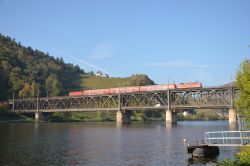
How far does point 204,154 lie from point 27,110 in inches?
6601

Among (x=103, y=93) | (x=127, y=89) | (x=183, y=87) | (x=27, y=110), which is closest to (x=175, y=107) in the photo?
(x=183, y=87)

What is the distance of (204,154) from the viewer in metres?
46.2

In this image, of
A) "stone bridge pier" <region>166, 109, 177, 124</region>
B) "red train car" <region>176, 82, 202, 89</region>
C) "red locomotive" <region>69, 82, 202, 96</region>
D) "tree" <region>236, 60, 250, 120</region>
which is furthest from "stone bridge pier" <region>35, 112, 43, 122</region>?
"tree" <region>236, 60, 250, 120</region>

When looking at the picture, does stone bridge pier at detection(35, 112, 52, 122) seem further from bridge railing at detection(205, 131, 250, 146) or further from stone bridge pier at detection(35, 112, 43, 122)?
bridge railing at detection(205, 131, 250, 146)

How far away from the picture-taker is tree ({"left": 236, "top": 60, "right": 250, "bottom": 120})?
3259 centimetres

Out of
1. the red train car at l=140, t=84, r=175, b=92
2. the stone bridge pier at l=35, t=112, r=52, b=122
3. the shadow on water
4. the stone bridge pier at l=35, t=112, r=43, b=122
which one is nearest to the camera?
the shadow on water

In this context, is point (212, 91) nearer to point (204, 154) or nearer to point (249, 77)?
point (204, 154)

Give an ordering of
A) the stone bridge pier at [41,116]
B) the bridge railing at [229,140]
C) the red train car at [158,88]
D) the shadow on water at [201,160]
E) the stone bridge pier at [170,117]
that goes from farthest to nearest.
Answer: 1. the stone bridge pier at [41,116]
2. the red train car at [158,88]
3. the stone bridge pier at [170,117]
4. the bridge railing at [229,140]
5. the shadow on water at [201,160]

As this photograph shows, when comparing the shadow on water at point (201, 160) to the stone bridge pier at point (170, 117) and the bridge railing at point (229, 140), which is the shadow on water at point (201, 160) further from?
the stone bridge pier at point (170, 117)

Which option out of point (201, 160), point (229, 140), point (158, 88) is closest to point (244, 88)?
point (201, 160)

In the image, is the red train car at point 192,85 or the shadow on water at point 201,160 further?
the red train car at point 192,85

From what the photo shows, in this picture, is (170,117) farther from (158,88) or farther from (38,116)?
(38,116)

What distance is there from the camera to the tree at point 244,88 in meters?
32.6

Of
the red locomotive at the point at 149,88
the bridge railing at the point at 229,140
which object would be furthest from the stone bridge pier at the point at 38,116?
the bridge railing at the point at 229,140
